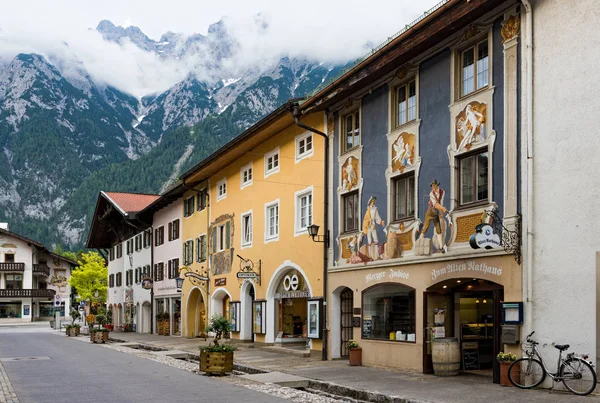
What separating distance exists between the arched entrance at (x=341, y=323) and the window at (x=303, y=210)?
3.23 meters

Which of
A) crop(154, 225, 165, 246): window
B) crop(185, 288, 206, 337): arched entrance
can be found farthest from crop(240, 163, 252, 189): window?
crop(154, 225, 165, 246): window

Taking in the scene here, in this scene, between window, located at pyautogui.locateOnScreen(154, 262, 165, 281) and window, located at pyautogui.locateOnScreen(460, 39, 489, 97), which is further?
window, located at pyautogui.locateOnScreen(154, 262, 165, 281)

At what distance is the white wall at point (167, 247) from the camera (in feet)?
140

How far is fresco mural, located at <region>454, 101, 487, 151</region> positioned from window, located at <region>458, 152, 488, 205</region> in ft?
1.07

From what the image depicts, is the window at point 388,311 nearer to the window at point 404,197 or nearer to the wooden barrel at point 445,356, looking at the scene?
the wooden barrel at point 445,356

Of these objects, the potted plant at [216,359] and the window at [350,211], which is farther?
the window at [350,211]

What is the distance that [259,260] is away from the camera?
3059 centimetres

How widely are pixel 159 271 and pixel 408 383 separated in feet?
104

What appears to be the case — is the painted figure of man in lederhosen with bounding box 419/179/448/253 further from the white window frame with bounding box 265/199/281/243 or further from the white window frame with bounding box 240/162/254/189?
the white window frame with bounding box 240/162/254/189

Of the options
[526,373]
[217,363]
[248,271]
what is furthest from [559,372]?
[248,271]

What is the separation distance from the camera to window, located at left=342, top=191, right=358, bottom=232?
23125 mm

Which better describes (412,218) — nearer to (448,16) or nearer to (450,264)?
(450,264)

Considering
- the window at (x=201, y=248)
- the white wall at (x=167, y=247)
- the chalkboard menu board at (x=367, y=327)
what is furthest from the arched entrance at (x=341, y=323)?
the white wall at (x=167, y=247)

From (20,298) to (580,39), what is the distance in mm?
86594
